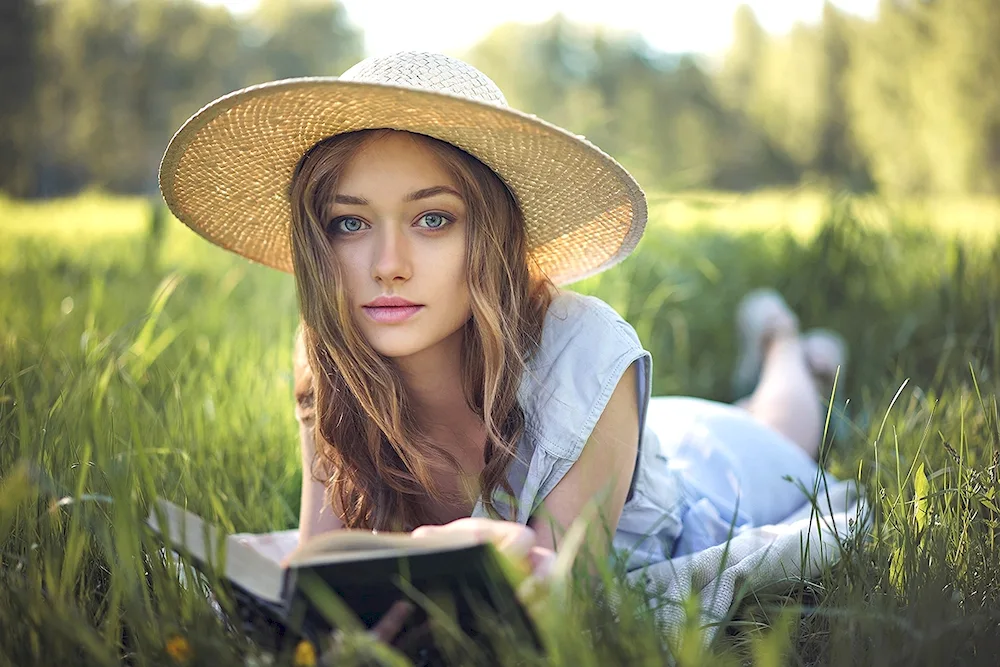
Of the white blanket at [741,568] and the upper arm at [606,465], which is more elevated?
the upper arm at [606,465]

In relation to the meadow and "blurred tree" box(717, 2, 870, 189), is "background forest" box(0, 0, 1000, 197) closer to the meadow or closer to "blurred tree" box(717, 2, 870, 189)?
"blurred tree" box(717, 2, 870, 189)

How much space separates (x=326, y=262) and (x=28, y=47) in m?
16.0

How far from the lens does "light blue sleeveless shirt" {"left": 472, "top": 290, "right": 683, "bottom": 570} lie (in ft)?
5.79

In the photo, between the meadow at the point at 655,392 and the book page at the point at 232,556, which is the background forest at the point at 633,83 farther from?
the book page at the point at 232,556

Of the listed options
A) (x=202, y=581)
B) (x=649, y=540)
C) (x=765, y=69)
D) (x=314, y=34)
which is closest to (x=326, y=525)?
(x=202, y=581)

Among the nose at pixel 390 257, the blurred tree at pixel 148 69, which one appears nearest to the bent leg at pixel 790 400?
the nose at pixel 390 257

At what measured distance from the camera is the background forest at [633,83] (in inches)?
592

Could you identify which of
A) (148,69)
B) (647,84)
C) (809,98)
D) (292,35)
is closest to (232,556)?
(292,35)

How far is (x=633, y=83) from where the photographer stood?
90.1ft

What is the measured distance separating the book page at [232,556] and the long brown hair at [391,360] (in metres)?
0.62

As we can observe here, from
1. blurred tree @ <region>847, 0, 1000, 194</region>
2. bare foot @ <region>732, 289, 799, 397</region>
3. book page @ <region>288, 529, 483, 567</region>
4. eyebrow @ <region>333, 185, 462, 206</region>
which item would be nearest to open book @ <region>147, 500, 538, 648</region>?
book page @ <region>288, 529, 483, 567</region>

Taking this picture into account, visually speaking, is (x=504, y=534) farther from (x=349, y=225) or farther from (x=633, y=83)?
(x=633, y=83)

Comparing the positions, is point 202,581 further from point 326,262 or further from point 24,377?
point 24,377

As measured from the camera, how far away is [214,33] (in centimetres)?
2369
